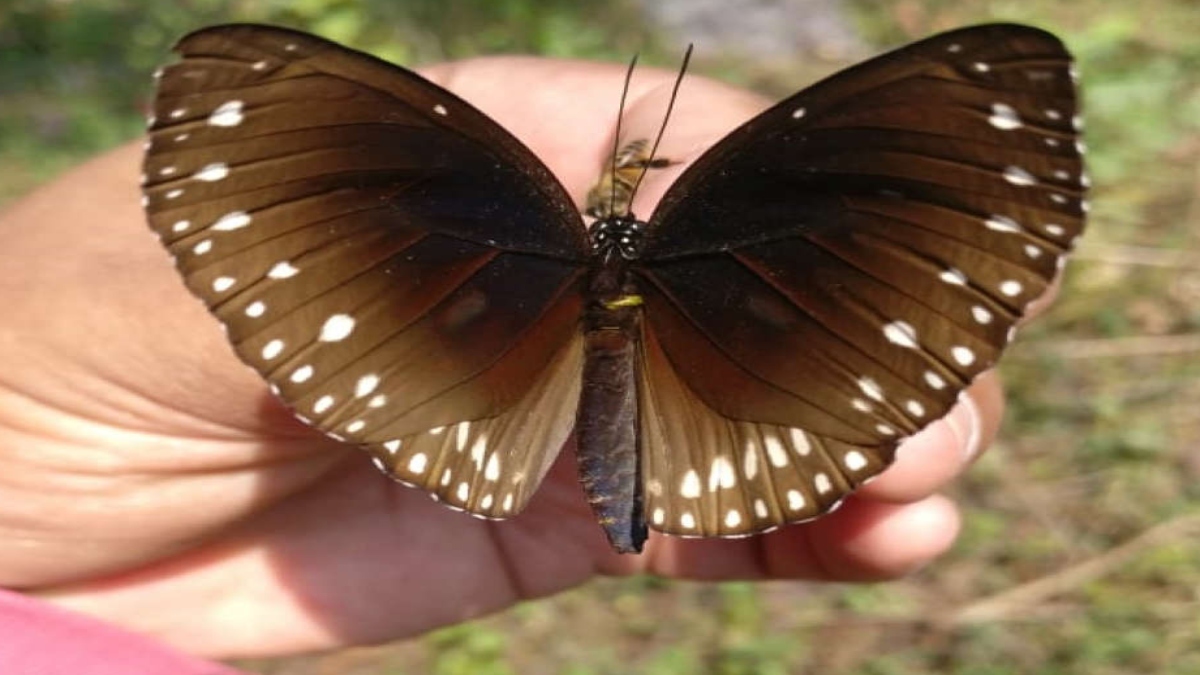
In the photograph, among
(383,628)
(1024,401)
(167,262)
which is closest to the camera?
(167,262)

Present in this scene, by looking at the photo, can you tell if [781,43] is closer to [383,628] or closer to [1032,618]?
[1032,618]

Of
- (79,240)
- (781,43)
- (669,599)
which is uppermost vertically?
(781,43)

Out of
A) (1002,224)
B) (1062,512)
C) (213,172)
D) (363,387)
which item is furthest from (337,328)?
(1062,512)

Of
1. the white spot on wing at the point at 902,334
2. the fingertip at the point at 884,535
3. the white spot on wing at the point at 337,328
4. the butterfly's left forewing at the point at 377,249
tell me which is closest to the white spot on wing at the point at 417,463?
the butterfly's left forewing at the point at 377,249

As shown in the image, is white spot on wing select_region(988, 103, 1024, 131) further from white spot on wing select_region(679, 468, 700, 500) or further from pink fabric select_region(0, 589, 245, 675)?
pink fabric select_region(0, 589, 245, 675)

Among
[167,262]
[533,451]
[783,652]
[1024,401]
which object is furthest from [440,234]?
[1024,401]

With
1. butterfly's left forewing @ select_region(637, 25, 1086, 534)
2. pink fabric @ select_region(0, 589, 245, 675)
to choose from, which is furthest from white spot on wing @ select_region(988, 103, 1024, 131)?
pink fabric @ select_region(0, 589, 245, 675)
